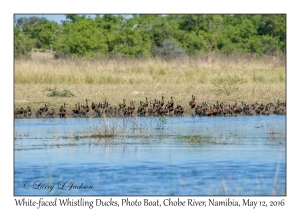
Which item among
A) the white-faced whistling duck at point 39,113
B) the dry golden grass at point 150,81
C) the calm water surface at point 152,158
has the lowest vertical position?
the calm water surface at point 152,158

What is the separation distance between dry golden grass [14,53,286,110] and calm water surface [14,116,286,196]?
119 inches

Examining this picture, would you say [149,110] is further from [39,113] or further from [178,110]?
[39,113]

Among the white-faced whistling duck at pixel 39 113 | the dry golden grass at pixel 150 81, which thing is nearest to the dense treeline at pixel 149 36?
the dry golden grass at pixel 150 81

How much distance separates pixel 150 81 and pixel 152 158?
1041 cm

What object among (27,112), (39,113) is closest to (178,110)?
(39,113)

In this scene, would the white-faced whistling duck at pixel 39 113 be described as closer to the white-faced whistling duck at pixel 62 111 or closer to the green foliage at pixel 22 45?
the white-faced whistling duck at pixel 62 111

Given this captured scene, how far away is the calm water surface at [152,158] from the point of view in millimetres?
9367

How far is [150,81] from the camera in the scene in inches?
851

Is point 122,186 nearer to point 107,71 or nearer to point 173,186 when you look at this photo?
point 173,186

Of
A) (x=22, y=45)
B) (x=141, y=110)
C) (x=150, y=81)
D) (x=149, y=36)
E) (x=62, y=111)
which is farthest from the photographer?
(x=149, y=36)

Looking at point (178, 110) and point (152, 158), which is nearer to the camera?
point (152, 158)

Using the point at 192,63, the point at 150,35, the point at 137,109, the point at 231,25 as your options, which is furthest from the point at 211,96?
the point at 231,25

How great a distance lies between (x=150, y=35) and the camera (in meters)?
36.2

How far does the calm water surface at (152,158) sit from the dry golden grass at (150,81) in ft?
9.89
